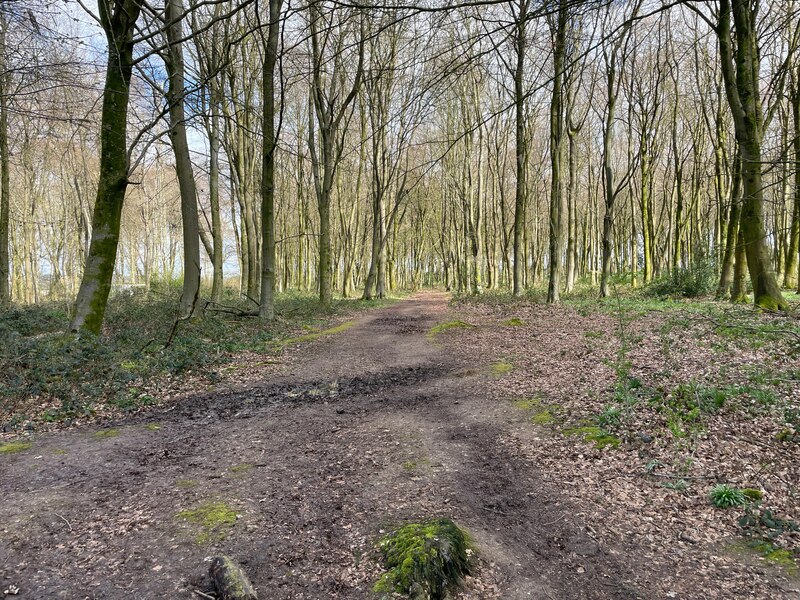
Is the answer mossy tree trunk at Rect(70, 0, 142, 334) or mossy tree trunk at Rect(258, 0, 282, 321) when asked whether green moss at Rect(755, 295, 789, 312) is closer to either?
mossy tree trunk at Rect(258, 0, 282, 321)

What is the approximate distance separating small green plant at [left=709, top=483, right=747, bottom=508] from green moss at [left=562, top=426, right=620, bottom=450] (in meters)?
1.02

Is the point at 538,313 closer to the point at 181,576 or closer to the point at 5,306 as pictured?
the point at 181,576

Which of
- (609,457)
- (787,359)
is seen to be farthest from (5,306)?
(787,359)

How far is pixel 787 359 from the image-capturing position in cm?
583

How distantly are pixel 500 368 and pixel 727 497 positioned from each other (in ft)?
14.7

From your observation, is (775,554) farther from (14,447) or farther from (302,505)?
(14,447)

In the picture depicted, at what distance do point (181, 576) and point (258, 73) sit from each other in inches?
752

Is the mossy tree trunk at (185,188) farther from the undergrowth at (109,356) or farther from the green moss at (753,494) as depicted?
the green moss at (753,494)

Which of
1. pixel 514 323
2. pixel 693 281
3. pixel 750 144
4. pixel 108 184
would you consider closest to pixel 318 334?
pixel 514 323

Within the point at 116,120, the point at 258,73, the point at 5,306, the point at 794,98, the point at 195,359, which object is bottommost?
the point at 195,359

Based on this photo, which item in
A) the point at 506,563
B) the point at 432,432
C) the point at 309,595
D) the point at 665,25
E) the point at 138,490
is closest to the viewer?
the point at 309,595

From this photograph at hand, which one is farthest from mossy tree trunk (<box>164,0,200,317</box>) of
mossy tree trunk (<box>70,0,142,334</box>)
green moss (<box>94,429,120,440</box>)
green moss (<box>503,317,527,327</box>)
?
green moss (<box>503,317,527,327</box>)

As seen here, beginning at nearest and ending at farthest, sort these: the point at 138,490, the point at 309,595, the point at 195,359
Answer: the point at 309,595, the point at 138,490, the point at 195,359

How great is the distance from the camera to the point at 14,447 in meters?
4.55
